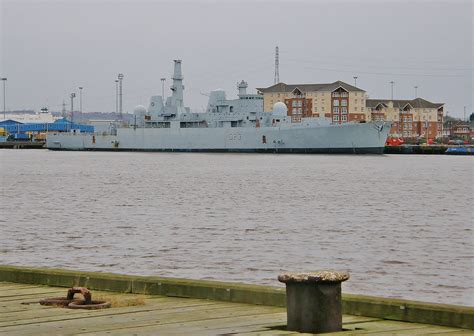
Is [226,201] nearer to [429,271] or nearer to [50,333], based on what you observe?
[429,271]

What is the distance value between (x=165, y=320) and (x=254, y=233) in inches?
617

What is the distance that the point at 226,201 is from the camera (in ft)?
119

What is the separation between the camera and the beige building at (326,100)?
16925 centimetres

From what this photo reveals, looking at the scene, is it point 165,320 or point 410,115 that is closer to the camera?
point 165,320

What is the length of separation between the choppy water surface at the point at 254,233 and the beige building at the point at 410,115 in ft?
459

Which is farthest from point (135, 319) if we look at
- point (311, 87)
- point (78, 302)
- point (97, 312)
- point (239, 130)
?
point (311, 87)

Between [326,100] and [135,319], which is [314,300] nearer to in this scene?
[135,319]

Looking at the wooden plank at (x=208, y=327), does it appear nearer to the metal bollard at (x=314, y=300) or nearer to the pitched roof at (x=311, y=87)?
the metal bollard at (x=314, y=300)

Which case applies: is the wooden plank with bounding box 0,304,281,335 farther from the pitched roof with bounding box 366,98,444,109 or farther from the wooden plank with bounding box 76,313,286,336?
the pitched roof with bounding box 366,98,444,109

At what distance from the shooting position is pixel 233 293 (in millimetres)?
8484

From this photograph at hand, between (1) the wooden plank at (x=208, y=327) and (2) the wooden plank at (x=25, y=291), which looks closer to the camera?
(1) the wooden plank at (x=208, y=327)

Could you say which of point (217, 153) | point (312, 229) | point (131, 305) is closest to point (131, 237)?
point (312, 229)

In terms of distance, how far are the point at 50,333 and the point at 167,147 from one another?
389 ft

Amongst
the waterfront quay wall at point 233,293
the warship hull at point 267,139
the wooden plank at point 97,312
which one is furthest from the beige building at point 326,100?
the wooden plank at point 97,312
